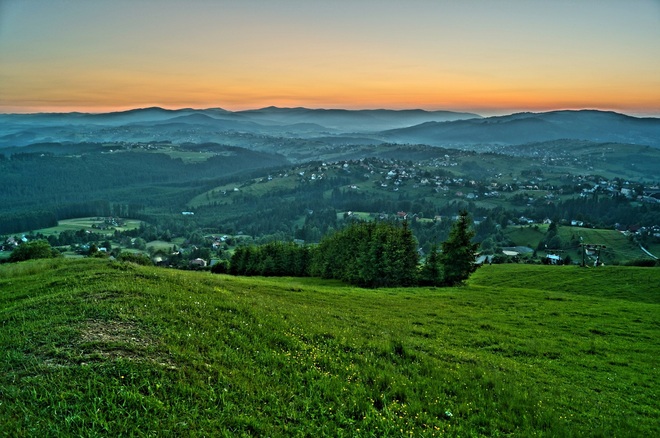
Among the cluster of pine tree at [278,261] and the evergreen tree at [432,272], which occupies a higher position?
the evergreen tree at [432,272]

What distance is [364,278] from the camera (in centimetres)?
4956

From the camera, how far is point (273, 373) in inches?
436

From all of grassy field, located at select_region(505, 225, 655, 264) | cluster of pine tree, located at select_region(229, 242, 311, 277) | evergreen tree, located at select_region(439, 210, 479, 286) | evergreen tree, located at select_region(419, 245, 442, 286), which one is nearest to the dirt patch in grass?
evergreen tree, located at select_region(419, 245, 442, 286)

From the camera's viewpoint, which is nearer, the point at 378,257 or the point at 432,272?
the point at 432,272

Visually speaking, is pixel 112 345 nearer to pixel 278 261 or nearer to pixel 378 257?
pixel 378 257

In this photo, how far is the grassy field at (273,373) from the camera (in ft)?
28.5

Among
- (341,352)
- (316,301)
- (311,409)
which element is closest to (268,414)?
(311,409)

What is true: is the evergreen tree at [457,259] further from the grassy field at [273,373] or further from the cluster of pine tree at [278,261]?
the grassy field at [273,373]

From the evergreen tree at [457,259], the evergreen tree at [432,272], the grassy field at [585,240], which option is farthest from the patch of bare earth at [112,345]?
the grassy field at [585,240]

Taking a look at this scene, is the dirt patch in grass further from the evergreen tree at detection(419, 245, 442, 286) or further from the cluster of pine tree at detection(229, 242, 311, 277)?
the cluster of pine tree at detection(229, 242, 311, 277)

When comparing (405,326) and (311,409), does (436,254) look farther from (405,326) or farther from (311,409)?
(311,409)

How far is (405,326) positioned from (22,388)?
16.8 meters

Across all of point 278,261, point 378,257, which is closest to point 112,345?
point 378,257

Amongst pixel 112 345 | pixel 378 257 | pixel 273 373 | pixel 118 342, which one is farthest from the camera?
pixel 378 257
